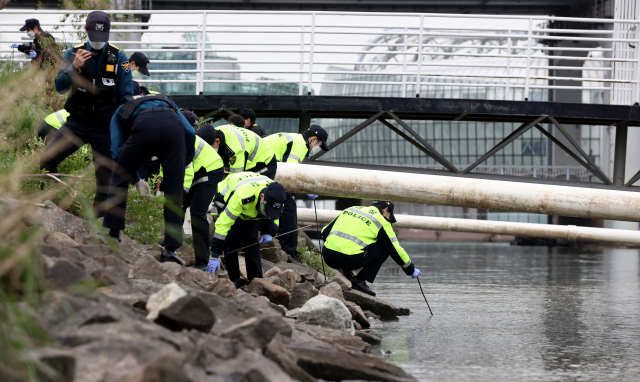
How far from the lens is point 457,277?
36.4ft

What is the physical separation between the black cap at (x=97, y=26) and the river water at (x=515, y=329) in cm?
299

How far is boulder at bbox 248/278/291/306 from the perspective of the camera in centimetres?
573

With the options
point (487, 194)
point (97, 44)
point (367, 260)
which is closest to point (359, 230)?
point (367, 260)

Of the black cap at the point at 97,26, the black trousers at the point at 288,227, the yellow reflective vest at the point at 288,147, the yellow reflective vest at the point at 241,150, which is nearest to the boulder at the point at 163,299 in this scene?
the black cap at the point at 97,26

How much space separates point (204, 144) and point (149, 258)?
215cm

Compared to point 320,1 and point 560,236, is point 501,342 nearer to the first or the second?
point 560,236

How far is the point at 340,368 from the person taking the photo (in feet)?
11.9

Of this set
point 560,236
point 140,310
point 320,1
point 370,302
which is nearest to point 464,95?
point 320,1

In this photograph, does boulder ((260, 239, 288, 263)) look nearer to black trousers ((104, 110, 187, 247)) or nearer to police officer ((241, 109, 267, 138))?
police officer ((241, 109, 267, 138))

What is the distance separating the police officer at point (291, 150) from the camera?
29.9 feet

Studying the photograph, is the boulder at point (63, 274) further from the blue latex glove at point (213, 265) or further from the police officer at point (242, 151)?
the police officer at point (242, 151)

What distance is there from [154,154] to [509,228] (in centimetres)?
1041

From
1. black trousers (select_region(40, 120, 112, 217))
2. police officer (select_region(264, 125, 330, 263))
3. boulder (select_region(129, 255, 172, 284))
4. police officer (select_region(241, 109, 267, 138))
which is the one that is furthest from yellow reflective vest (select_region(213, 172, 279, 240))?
police officer (select_region(241, 109, 267, 138))

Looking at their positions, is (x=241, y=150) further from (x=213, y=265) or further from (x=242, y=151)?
(x=213, y=265)
